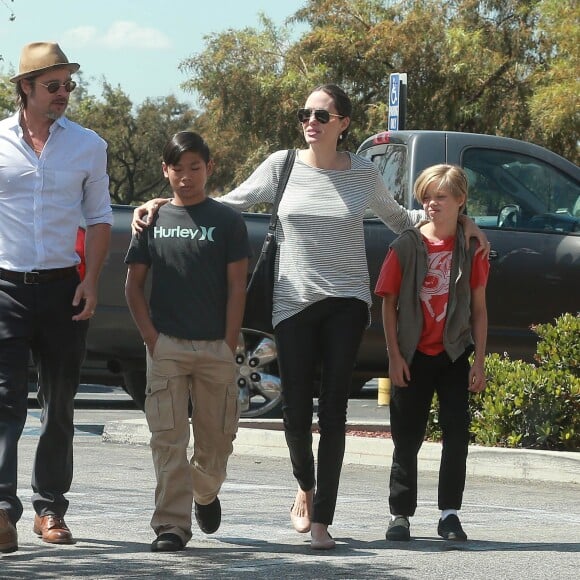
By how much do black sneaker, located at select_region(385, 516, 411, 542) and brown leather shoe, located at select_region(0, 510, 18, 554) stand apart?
159cm

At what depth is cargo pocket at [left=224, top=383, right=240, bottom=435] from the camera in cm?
634

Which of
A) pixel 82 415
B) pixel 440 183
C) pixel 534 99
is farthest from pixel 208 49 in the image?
pixel 440 183

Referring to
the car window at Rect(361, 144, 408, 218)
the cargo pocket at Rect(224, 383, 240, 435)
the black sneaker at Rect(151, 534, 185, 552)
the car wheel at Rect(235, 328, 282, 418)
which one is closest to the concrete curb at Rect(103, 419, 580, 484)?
the car wheel at Rect(235, 328, 282, 418)

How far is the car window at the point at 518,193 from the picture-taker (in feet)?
36.4

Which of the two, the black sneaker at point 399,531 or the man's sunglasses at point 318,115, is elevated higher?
the man's sunglasses at point 318,115

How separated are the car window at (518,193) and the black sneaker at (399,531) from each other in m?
4.77

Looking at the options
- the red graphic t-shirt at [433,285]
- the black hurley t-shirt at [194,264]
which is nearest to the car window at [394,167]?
the red graphic t-shirt at [433,285]

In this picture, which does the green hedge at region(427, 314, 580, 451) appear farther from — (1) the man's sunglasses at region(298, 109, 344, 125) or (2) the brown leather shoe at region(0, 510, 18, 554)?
(2) the brown leather shoe at region(0, 510, 18, 554)

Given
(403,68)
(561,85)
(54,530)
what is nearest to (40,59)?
(54,530)

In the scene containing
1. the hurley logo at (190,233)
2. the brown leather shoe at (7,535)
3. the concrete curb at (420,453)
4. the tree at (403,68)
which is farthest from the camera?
the tree at (403,68)

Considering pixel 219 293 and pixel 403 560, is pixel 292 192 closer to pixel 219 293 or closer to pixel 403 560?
pixel 219 293

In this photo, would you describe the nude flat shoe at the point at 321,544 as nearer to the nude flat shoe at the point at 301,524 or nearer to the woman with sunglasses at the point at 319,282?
the woman with sunglasses at the point at 319,282

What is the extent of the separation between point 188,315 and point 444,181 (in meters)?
1.32

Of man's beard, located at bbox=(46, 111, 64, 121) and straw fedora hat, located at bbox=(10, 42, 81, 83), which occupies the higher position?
straw fedora hat, located at bbox=(10, 42, 81, 83)
